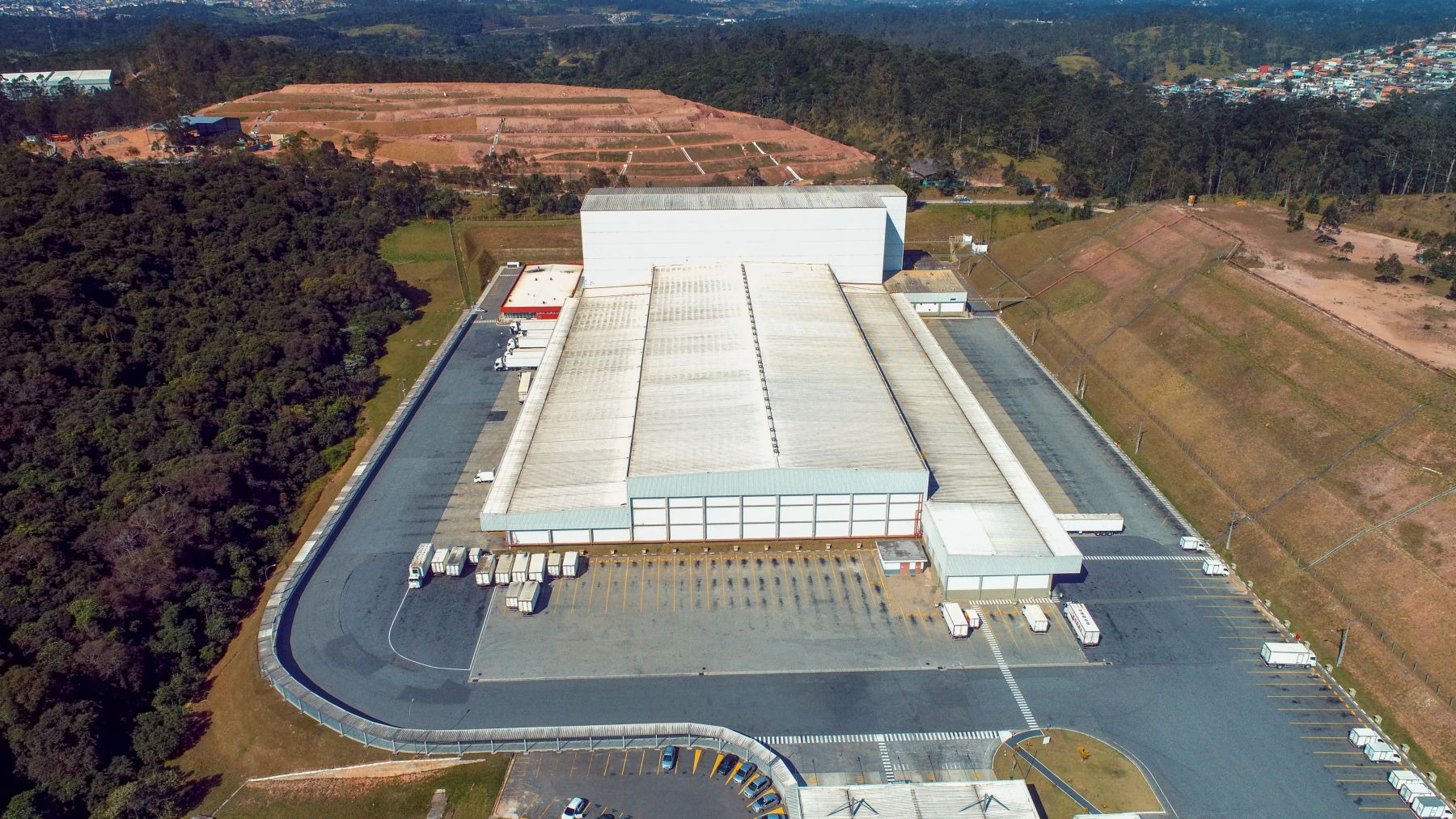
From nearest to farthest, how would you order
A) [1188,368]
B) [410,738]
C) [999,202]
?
[410,738] < [1188,368] < [999,202]

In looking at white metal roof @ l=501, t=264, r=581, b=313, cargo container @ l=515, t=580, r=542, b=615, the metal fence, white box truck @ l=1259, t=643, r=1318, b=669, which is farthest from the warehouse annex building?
white metal roof @ l=501, t=264, r=581, b=313

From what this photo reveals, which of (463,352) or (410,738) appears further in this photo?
(463,352)

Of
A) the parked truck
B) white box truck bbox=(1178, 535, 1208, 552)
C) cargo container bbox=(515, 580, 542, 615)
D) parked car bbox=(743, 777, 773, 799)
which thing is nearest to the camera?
parked car bbox=(743, 777, 773, 799)

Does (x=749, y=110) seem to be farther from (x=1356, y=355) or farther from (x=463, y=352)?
(x=1356, y=355)

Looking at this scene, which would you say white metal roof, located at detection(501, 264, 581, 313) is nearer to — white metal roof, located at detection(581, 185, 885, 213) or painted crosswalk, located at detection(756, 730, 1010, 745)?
white metal roof, located at detection(581, 185, 885, 213)

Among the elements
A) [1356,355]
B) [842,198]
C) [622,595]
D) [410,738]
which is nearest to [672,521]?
[622,595]

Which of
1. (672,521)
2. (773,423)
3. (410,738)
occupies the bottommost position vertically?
(410,738)
